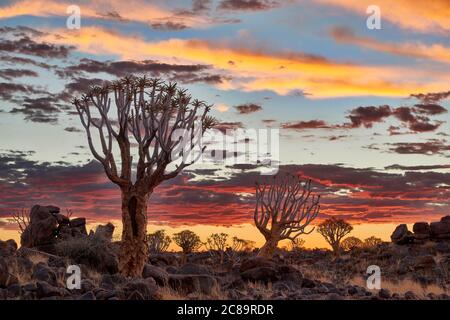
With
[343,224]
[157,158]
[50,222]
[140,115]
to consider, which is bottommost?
[343,224]

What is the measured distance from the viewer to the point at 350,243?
47062 mm

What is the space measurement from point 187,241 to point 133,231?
2239 cm

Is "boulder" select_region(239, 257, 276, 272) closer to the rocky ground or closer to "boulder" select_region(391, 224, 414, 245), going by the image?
the rocky ground

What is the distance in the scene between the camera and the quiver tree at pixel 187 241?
39.5m

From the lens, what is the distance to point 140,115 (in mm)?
18078

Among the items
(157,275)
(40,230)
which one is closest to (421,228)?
(40,230)

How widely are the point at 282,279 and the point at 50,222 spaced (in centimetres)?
1270

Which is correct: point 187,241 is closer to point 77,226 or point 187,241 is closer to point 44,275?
point 77,226

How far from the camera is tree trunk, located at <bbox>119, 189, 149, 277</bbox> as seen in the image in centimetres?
1722

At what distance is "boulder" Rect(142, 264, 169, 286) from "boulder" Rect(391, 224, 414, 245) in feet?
87.3

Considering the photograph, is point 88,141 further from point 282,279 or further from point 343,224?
point 343,224

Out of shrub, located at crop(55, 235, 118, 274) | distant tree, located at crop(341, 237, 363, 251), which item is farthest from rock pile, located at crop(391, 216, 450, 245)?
shrub, located at crop(55, 235, 118, 274)
